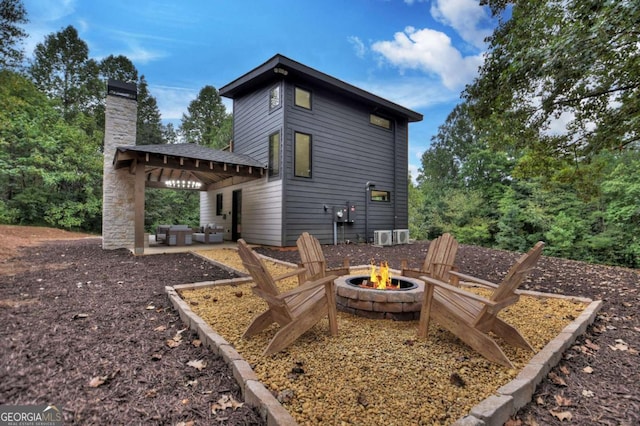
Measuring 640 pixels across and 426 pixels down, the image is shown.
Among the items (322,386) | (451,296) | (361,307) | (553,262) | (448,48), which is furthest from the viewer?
(448,48)

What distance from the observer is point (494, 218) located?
667 inches

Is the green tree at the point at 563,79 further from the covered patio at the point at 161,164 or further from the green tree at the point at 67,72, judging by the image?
the green tree at the point at 67,72

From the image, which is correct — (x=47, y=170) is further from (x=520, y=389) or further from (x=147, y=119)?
(x=520, y=389)

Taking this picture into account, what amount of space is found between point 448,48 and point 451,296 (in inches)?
548

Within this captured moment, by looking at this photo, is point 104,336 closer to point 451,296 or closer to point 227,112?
point 451,296

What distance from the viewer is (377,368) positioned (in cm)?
192

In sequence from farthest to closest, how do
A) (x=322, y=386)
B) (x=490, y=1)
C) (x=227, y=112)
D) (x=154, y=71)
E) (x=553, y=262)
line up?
1. (x=227, y=112)
2. (x=154, y=71)
3. (x=553, y=262)
4. (x=490, y=1)
5. (x=322, y=386)

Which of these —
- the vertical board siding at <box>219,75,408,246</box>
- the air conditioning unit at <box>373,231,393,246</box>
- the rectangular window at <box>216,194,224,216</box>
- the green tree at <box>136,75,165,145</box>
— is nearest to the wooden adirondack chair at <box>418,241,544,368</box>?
the vertical board siding at <box>219,75,408,246</box>

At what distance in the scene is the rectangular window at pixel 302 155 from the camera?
8.63 metres

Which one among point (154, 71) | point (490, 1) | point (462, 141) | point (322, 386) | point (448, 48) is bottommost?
point (322, 386)

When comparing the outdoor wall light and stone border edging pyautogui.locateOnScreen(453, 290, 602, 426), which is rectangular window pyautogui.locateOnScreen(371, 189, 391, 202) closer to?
the outdoor wall light

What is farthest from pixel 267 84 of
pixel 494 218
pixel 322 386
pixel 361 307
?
pixel 494 218

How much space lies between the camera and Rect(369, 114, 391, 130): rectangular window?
1079cm

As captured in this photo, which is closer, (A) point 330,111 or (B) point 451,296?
(B) point 451,296
